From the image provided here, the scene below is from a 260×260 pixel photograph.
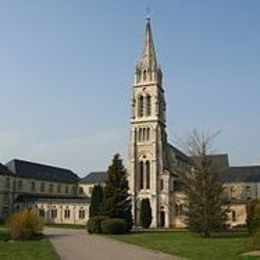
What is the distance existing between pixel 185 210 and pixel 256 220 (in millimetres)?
13590

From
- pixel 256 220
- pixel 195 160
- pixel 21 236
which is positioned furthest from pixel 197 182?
pixel 21 236

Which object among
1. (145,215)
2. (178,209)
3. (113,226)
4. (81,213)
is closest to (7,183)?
(81,213)

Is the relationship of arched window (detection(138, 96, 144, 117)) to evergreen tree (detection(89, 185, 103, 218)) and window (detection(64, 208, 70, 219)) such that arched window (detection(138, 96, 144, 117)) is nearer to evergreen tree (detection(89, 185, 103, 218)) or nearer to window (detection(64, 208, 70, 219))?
→ evergreen tree (detection(89, 185, 103, 218))

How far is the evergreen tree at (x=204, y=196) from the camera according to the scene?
4419 cm

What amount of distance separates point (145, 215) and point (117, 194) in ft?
54.5

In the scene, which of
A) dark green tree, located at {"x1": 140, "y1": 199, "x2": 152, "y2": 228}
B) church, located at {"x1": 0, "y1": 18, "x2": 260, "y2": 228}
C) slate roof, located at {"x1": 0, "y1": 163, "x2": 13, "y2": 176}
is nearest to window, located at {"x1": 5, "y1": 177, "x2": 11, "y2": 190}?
church, located at {"x1": 0, "y1": 18, "x2": 260, "y2": 228}

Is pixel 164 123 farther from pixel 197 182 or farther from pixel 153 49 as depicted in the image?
pixel 197 182

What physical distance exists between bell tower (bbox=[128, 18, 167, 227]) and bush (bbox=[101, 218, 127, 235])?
849 inches

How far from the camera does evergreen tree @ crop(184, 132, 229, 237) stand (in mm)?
44188

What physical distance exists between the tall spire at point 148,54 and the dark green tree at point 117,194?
2802 centimetres

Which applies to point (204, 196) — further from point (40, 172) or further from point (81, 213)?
point (40, 172)

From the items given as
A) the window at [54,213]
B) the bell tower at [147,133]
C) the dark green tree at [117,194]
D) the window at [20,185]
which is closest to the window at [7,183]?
the window at [20,185]

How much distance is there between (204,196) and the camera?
44.8 m

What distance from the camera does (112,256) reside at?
24969mm
